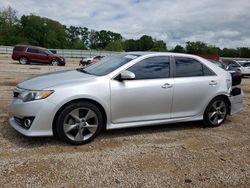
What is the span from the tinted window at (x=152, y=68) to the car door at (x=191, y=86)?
212mm

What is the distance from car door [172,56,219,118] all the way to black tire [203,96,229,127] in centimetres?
16

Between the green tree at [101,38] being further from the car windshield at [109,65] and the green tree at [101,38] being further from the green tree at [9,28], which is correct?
the car windshield at [109,65]

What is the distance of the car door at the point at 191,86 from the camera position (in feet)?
18.3

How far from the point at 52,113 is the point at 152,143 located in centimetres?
168

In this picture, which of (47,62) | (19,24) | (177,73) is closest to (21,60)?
(47,62)

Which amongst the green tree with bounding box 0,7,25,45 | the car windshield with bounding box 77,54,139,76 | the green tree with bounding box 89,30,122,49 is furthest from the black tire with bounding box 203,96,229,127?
the green tree with bounding box 89,30,122,49

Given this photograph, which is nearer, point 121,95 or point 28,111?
point 28,111

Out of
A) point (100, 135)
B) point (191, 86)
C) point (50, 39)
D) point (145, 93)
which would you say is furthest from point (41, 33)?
point (145, 93)

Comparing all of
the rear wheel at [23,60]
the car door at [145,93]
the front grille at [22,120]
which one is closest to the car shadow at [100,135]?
the front grille at [22,120]

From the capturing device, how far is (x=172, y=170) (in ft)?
13.1

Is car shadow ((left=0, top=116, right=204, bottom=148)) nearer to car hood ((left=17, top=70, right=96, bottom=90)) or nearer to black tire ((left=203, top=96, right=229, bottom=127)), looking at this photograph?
A: black tire ((left=203, top=96, right=229, bottom=127))

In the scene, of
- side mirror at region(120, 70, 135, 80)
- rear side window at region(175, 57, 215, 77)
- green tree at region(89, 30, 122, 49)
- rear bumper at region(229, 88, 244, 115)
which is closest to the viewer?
side mirror at region(120, 70, 135, 80)

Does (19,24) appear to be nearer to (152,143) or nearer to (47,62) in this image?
(47,62)

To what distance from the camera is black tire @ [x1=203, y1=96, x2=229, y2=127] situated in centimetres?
599
